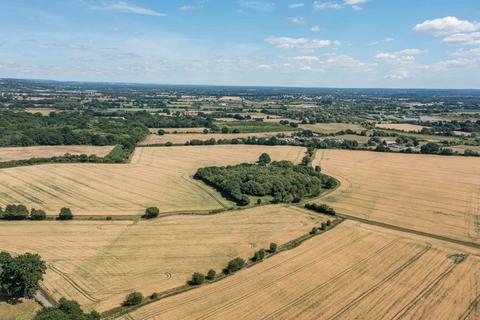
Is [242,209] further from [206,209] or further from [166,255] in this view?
[166,255]

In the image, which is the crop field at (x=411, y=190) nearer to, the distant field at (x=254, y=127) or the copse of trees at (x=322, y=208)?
the copse of trees at (x=322, y=208)

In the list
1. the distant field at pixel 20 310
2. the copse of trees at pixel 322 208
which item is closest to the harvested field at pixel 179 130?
the copse of trees at pixel 322 208

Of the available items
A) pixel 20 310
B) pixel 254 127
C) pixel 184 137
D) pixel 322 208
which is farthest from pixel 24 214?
pixel 254 127

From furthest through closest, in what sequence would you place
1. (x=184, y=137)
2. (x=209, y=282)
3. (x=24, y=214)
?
(x=184, y=137)
(x=24, y=214)
(x=209, y=282)

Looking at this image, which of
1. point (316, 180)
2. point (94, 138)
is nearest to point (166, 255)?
point (316, 180)

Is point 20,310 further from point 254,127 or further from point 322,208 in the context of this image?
point 254,127

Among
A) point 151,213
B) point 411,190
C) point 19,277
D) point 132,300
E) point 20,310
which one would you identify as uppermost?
point 19,277

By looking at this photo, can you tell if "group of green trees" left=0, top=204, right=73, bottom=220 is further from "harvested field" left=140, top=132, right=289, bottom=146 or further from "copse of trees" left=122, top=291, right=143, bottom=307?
"harvested field" left=140, top=132, right=289, bottom=146
